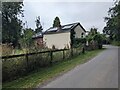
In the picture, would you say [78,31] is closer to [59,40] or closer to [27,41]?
[59,40]

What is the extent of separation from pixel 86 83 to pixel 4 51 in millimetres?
4835

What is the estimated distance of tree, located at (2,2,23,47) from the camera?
5247 centimetres

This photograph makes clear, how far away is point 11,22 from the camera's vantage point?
5400 centimetres

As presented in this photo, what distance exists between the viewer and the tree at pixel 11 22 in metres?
52.5

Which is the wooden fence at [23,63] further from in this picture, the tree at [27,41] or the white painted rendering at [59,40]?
the white painted rendering at [59,40]

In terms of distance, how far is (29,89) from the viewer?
921 cm

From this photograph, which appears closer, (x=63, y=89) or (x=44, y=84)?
(x=63, y=89)

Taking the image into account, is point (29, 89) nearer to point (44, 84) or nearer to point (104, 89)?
point (44, 84)

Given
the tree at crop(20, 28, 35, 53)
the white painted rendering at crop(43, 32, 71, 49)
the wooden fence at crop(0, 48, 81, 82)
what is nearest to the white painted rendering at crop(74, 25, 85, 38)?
the white painted rendering at crop(43, 32, 71, 49)

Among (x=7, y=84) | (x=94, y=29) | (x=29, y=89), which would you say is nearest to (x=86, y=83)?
(x=29, y=89)

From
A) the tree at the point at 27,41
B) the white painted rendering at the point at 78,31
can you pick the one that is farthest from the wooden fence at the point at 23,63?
the white painted rendering at the point at 78,31

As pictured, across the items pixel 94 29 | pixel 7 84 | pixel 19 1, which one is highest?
pixel 19 1

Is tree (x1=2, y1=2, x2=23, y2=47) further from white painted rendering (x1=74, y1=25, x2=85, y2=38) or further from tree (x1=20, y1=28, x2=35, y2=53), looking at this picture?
tree (x1=20, y1=28, x2=35, y2=53)

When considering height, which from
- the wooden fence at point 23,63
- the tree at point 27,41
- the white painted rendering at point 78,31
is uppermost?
the white painted rendering at point 78,31
